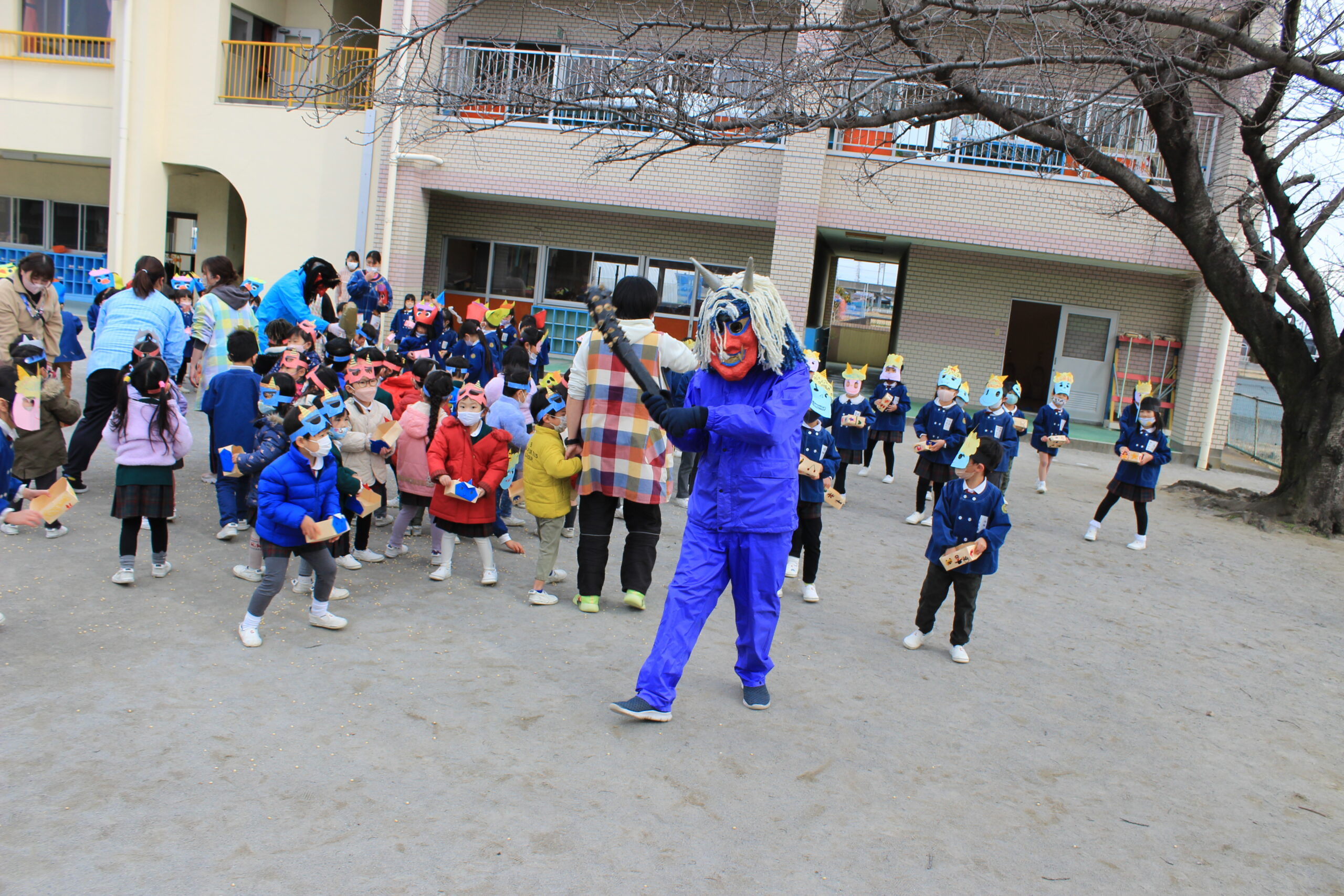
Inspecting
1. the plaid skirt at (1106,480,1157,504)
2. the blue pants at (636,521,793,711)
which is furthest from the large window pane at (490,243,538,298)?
the blue pants at (636,521,793,711)

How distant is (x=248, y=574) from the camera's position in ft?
18.4

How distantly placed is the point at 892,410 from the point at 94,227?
1920 cm

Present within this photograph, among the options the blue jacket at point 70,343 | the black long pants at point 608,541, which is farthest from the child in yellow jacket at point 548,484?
the blue jacket at point 70,343

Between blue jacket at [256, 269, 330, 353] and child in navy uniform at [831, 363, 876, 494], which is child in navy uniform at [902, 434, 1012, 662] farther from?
blue jacket at [256, 269, 330, 353]

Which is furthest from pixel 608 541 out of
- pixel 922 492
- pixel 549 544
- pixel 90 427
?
pixel 922 492

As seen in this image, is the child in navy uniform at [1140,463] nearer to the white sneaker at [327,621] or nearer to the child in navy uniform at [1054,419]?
the child in navy uniform at [1054,419]

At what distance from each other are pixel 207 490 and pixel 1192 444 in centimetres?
1479

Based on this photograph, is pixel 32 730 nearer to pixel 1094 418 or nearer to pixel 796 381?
pixel 796 381

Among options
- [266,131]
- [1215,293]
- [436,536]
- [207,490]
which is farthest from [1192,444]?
[266,131]

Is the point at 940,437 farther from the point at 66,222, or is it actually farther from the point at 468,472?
the point at 66,222

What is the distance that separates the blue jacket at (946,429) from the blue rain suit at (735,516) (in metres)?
4.71

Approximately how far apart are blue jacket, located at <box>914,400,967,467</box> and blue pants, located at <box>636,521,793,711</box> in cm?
477

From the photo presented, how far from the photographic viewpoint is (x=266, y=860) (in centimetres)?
302

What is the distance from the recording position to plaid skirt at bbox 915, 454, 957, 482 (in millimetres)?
8883
